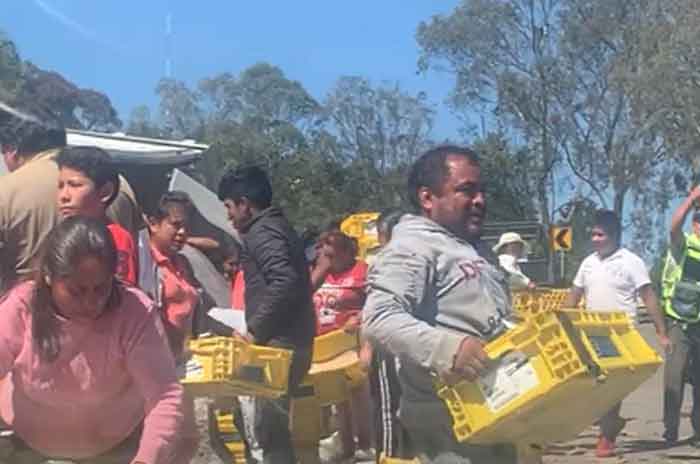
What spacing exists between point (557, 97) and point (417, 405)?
44.8 metres

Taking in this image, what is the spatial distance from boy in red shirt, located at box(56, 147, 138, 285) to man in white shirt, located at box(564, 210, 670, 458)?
6.09 meters

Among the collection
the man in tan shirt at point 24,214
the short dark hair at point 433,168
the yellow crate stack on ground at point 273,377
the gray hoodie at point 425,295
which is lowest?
the yellow crate stack on ground at point 273,377

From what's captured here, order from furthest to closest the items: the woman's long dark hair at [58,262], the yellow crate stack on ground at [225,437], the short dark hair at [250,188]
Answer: the yellow crate stack on ground at [225,437], the short dark hair at [250,188], the woman's long dark hair at [58,262]

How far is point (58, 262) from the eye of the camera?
419cm

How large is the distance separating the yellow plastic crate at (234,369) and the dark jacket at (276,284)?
2.03 ft

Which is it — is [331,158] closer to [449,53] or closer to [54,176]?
[449,53]

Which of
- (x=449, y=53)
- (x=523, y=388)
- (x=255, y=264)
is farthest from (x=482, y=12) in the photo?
(x=523, y=388)

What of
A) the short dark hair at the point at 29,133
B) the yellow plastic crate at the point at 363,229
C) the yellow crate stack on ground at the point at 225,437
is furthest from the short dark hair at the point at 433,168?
the yellow plastic crate at the point at 363,229

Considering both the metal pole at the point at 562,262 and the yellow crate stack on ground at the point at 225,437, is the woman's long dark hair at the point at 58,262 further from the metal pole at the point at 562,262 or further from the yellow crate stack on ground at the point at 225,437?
the metal pole at the point at 562,262

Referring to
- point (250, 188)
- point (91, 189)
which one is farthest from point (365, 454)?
point (91, 189)

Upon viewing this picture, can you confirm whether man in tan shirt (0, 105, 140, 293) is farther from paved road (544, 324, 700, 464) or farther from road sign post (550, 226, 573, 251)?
road sign post (550, 226, 573, 251)

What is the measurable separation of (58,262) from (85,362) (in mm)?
343

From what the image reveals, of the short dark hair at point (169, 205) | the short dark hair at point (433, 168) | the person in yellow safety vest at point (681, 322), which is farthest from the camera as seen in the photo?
the person in yellow safety vest at point (681, 322)

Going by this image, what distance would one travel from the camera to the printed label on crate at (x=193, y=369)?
655cm
